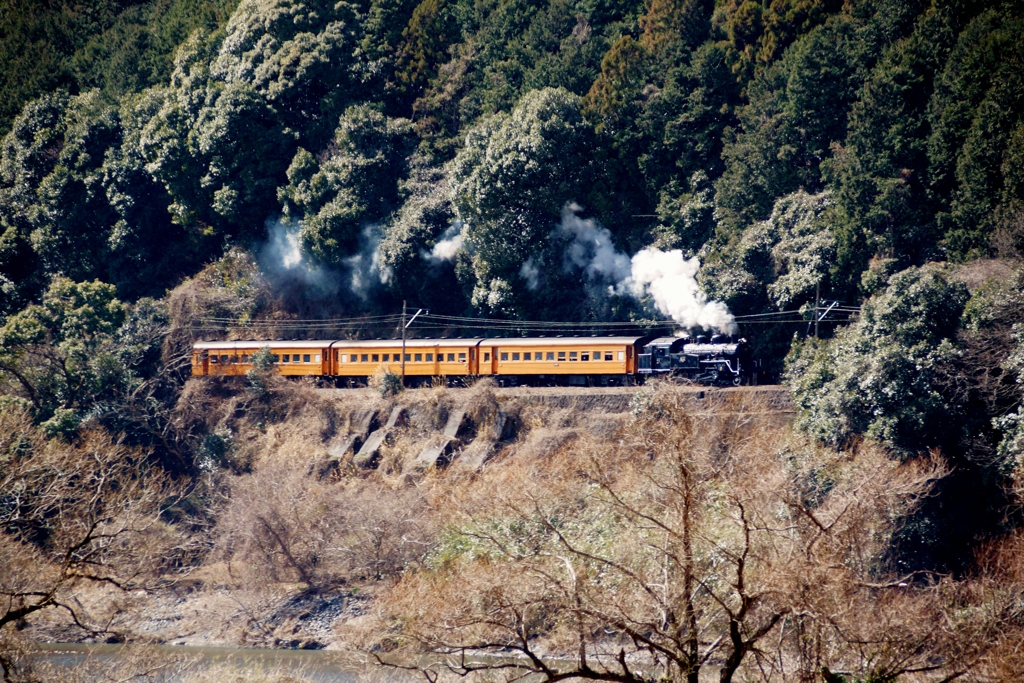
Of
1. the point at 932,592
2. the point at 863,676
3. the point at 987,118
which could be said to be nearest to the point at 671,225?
the point at 987,118

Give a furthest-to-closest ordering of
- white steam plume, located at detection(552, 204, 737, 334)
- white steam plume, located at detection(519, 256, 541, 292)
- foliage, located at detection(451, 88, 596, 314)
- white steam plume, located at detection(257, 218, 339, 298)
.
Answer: white steam plume, located at detection(257, 218, 339, 298) < white steam plume, located at detection(519, 256, 541, 292) < foliage, located at detection(451, 88, 596, 314) < white steam plume, located at detection(552, 204, 737, 334)

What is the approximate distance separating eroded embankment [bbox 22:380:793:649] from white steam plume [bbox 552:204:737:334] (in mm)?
3082

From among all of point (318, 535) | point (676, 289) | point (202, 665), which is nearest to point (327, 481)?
point (318, 535)

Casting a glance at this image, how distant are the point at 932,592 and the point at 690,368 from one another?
12.0 metres

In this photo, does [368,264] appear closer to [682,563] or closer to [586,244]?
[586,244]

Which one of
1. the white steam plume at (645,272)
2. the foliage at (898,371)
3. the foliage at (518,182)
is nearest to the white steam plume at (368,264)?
the foliage at (518,182)

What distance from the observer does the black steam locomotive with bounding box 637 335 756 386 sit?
1183 inches

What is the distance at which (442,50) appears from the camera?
40.5m

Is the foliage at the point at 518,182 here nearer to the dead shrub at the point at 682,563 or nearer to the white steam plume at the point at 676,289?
the white steam plume at the point at 676,289

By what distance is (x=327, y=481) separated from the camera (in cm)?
2995

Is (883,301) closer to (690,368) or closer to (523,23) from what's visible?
(690,368)

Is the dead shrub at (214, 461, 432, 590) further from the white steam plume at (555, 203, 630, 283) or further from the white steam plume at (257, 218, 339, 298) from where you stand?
the white steam plume at (257, 218, 339, 298)

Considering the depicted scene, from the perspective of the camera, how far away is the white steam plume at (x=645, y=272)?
103ft

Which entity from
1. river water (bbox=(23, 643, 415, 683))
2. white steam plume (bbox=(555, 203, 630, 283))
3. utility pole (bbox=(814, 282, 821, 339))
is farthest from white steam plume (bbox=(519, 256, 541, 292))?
river water (bbox=(23, 643, 415, 683))
